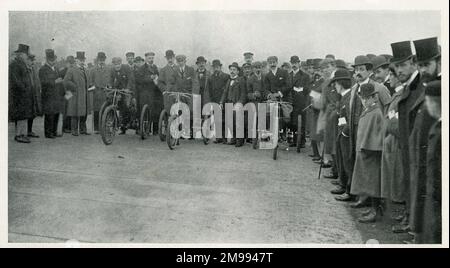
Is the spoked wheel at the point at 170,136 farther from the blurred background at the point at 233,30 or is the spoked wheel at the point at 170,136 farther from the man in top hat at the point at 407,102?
the man in top hat at the point at 407,102

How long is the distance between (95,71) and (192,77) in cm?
148

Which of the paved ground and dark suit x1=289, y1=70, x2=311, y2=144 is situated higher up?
dark suit x1=289, y1=70, x2=311, y2=144

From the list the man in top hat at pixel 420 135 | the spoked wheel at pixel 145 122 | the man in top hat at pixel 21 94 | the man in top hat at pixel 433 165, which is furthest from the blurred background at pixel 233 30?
the spoked wheel at pixel 145 122

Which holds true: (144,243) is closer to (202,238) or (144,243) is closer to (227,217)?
(202,238)

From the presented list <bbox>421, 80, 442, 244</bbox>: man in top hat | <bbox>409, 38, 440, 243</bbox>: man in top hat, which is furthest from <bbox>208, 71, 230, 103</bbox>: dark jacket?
<bbox>421, 80, 442, 244</bbox>: man in top hat

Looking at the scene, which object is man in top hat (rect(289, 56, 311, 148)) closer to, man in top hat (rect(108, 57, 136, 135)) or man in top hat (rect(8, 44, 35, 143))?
man in top hat (rect(108, 57, 136, 135))

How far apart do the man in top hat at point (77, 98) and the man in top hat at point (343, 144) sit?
3.80m

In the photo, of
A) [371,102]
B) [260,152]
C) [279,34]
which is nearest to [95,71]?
[260,152]

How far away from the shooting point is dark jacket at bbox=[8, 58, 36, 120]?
502cm

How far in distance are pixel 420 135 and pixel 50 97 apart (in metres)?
5.04

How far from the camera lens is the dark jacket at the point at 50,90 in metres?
5.98

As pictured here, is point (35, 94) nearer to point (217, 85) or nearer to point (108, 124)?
point (108, 124)

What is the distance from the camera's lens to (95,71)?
6.71 m

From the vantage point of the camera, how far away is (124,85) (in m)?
6.70
